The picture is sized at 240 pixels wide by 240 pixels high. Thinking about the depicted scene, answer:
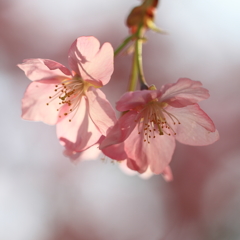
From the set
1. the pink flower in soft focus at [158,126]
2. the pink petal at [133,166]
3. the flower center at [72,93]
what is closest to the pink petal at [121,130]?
the pink flower in soft focus at [158,126]

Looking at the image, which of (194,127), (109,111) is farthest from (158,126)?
(109,111)

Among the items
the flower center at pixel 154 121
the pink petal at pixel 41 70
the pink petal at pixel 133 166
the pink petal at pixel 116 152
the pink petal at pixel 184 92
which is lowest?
the pink petal at pixel 133 166

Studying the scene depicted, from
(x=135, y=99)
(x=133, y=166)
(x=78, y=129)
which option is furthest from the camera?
(x=78, y=129)

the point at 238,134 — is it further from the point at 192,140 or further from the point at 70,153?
the point at 70,153

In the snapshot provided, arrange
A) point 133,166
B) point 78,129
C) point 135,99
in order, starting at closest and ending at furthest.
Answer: point 135,99, point 133,166, point 78,129

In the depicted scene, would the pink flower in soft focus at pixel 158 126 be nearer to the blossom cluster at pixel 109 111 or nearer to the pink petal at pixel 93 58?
the blossom cluster at pixel 109 111

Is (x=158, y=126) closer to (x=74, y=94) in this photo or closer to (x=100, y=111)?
(x=100, y=111)
